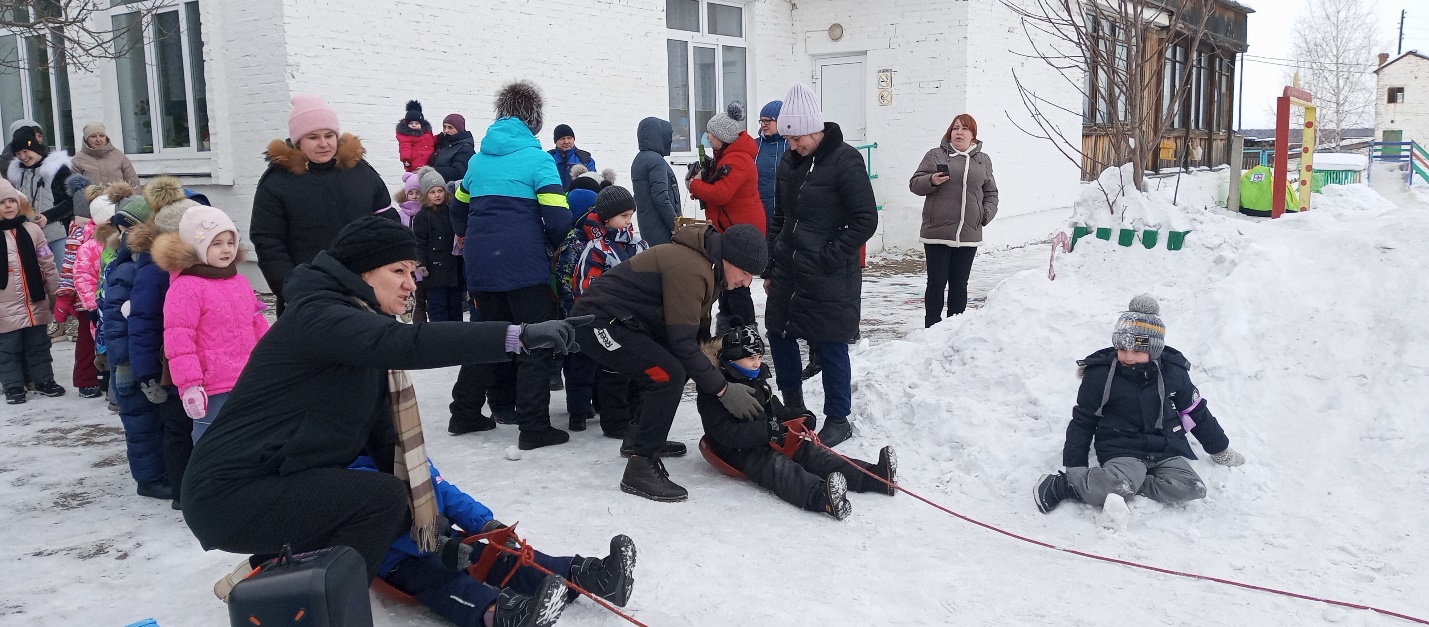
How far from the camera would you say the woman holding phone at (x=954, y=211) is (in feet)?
24.3

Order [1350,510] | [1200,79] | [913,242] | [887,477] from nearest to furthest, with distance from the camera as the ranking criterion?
[1350,510] → [887,477] → [913,242] → [1200,79]

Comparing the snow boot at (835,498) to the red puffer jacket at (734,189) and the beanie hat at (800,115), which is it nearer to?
the beanie hat at (800,115)

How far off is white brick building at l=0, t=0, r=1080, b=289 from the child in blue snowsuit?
21.8 feet

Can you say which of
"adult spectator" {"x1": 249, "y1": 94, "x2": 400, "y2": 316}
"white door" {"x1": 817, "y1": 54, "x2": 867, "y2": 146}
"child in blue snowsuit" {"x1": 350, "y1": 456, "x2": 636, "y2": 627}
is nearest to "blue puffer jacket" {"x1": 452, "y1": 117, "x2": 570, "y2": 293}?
"adult spectator" {"x1": 249, "y1": 94, "x2": 400, "y2": 316}

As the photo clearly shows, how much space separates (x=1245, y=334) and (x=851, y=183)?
2.27 metres

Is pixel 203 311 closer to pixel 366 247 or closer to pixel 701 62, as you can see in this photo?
pixel 366 247

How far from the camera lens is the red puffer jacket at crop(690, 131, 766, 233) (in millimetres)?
6688

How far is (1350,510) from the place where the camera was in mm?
4250

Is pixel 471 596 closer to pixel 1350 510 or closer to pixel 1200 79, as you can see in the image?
pixel 1350 510

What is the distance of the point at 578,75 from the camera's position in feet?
36.5

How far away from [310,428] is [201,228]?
1722mm

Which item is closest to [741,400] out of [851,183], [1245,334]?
[851,183]

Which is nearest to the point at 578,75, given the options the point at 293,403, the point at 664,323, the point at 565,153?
the point at 565,153

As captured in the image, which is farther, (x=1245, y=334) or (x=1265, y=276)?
(x=1265, y=276)
